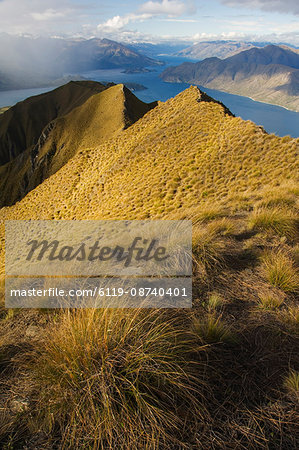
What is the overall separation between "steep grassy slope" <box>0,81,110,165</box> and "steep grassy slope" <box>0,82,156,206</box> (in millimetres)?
42790

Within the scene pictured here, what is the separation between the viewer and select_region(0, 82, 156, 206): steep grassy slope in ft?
146

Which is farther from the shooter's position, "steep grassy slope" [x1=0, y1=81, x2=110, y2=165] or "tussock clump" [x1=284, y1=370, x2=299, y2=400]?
"steep grassy slope" [x1=0, y1=81, x2=110, y2=165]

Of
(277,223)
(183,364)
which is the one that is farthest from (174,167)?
(183,364)

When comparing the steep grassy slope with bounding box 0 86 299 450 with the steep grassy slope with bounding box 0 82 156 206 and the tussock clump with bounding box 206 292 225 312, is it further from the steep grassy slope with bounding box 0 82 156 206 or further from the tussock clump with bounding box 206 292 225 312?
the steep grassy slope with bounding box 0 82 156 206

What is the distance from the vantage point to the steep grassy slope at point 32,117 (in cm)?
10000

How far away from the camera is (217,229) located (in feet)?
19.1

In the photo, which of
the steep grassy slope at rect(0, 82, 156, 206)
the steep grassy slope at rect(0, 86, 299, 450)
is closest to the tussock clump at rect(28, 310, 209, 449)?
the steep grassy slope at rect(0, 86, 299, 450)

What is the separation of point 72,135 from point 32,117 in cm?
6819

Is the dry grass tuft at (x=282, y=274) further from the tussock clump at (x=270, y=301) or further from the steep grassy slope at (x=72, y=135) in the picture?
the steep grassy slope at (x=72, y=135)

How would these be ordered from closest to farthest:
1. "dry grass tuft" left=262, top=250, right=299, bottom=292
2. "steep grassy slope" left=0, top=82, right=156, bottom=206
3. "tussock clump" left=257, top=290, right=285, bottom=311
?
"tussock clump" left=257, top=290, right=285, bottom=311 < "dry grass tuft" left=262, top=250, right=299, bottom=292 < "steep grassy slope" left=0, top=82, right=156, bottom=206

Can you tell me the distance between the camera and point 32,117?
340ft

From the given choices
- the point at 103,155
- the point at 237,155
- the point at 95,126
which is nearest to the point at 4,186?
the point at 95,126

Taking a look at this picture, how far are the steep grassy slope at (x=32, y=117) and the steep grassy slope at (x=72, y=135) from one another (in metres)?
42.8

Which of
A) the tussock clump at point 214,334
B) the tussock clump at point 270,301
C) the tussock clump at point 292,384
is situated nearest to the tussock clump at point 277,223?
the tussock clump at point 270,301
